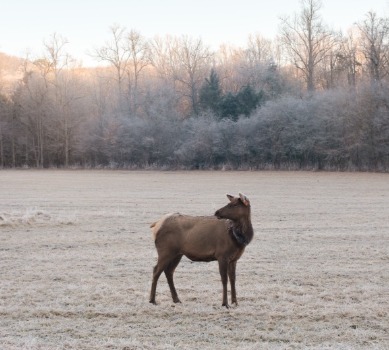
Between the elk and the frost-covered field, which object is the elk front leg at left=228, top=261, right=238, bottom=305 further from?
the frost-covered field

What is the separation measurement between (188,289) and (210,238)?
1.54m

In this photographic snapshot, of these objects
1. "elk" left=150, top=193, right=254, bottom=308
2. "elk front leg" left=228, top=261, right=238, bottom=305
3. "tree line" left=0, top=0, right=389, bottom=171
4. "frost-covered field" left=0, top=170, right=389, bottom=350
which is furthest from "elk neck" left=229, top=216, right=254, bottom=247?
"tree line" left=0, top=0, right=389, bottom=171

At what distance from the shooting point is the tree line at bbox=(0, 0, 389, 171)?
5297cm

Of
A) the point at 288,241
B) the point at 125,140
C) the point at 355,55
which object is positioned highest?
the point at 355,55

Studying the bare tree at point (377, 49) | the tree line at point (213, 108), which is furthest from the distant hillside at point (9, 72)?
the bare tree at point (377, 49)

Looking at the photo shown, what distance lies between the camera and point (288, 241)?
13500 millimetres

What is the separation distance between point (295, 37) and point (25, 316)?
69.3 meters

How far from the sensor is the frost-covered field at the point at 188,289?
6.01 meters

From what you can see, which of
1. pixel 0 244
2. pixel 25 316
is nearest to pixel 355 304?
pixel 25 316

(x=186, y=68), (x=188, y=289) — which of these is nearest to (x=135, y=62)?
(x=186, y=68)

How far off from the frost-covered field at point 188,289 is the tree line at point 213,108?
119ft

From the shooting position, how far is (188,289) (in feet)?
27.1

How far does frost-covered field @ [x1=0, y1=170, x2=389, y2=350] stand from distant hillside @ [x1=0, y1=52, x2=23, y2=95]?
210 feet

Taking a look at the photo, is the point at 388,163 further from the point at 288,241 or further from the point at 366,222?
the point at 288,241
